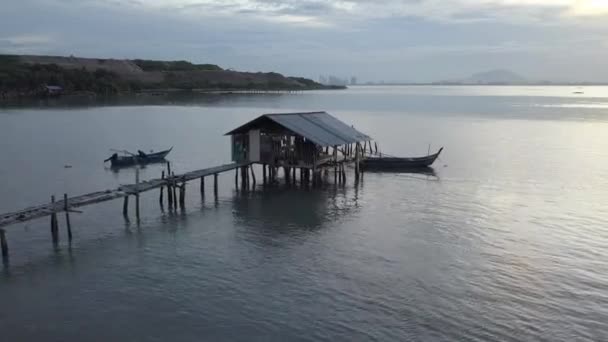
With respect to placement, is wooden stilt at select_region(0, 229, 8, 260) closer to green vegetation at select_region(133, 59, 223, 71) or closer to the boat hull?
the boat hull

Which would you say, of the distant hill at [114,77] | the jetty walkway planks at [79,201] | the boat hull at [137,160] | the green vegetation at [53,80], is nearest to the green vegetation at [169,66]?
the distant hill at [114,77]

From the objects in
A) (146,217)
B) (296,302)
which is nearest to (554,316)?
(296,302)

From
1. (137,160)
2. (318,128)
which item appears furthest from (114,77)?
(318,128)

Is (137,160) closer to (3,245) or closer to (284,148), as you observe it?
(284,148)

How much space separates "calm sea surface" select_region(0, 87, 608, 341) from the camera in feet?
44.5

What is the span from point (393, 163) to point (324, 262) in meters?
18.4

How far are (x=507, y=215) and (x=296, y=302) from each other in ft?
40.7

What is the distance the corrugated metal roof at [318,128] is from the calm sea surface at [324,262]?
247 cm

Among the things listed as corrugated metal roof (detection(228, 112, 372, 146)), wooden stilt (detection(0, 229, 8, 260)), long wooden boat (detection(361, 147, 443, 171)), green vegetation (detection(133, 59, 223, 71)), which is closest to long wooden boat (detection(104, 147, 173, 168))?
corrugated metal roof (detection(228, 112, 372, 146))

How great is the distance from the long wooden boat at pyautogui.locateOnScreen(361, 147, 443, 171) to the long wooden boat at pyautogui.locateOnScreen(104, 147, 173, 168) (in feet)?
42.6

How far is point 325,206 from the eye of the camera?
83.8 feet

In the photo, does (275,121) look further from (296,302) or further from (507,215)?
(296,302)

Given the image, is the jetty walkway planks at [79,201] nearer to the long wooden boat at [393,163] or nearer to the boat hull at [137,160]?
the boat hull at [137,160]

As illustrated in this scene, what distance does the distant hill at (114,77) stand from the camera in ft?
351
